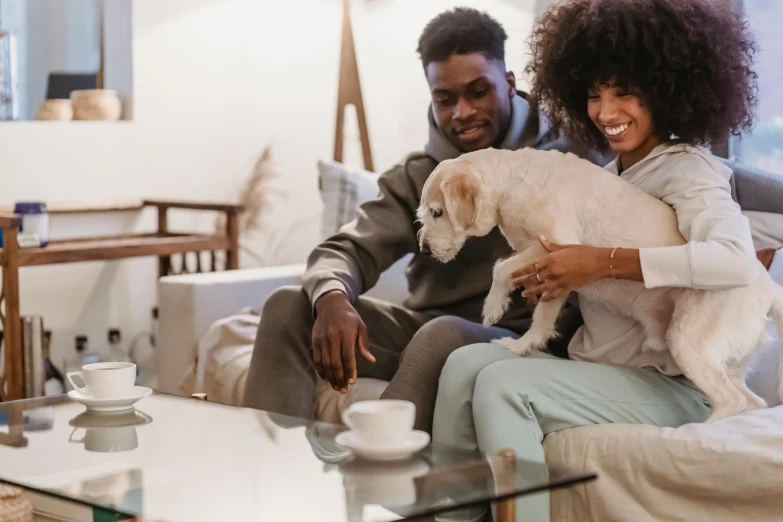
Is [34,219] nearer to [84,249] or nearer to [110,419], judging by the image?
[84,249]

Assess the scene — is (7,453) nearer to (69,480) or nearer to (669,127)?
(69,480)

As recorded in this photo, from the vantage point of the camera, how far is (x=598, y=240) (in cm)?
182

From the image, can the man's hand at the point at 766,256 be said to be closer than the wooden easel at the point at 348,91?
Yes

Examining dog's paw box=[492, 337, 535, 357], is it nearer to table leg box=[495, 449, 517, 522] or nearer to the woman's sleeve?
the woman's sleeve

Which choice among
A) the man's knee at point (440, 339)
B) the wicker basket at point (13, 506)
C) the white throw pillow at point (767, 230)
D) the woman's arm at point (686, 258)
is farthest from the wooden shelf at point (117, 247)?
the white throw pillow at point (767, 230)

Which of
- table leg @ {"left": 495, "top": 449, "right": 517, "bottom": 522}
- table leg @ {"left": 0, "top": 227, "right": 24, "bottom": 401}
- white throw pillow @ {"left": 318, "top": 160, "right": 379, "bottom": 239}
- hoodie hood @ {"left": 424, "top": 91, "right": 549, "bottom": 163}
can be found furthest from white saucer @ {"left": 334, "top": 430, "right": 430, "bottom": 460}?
table leg @ {"left": 0, "top": 227, "right": 24, "bottom": 401}

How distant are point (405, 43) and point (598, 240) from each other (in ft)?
8.47

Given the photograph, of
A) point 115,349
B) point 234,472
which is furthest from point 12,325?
point 234,472

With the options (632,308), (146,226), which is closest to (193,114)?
(146,226)

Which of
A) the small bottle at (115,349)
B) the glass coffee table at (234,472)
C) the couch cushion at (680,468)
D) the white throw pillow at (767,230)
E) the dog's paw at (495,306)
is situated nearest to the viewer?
the glass coffee table at (234,472)

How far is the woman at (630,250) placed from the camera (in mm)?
1682

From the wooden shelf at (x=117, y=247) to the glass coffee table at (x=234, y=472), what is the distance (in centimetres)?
116

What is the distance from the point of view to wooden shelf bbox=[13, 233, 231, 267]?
291 cm

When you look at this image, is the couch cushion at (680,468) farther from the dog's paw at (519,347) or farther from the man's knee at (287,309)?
the man's knee at (287,309)
